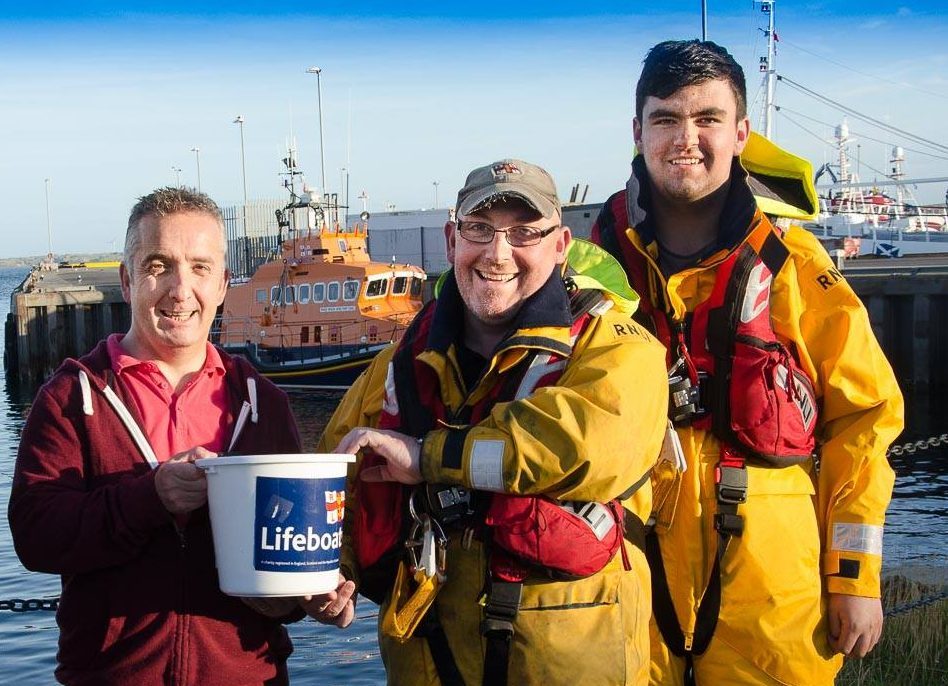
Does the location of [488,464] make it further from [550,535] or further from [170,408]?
[170,408]

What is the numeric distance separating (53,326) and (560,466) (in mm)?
35927

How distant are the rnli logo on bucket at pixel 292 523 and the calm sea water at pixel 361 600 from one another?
16.9 feet

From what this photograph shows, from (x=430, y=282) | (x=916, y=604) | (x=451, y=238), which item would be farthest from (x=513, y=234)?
(x=430, y=282)

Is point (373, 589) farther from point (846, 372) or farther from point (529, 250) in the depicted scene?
point (846, 372)

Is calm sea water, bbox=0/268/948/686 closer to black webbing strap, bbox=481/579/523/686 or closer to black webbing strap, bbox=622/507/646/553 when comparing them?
black webbing strap, bbox=622/507/646/553

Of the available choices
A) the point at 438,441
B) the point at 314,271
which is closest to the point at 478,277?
the point at 438,441

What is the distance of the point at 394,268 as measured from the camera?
27078 mm

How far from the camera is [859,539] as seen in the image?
3.11 meters

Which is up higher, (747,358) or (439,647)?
(747,358)

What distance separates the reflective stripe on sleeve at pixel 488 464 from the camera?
2.43 m

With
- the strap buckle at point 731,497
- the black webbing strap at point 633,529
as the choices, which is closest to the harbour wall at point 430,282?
the strap buckle at point 731,497

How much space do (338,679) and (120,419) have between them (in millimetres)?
6033

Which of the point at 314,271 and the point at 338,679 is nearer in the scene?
the point at 338,679

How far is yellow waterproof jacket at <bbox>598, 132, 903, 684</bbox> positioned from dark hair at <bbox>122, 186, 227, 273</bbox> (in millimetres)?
1386
